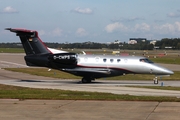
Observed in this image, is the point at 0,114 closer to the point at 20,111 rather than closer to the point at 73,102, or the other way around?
the point at 20,111

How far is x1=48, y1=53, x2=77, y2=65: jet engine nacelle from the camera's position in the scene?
3431 centimetres

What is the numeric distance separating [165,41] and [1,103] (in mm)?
166944

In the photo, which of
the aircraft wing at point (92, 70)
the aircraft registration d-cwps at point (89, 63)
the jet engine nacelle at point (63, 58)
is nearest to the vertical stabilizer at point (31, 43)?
the aircraft registration d-cwps at point (89, 63)

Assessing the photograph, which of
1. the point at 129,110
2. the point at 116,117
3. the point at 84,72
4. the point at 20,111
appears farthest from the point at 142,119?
the point at 84,72

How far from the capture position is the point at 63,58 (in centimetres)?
Result: 3444

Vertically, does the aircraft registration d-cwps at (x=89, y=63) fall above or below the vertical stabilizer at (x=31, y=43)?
below

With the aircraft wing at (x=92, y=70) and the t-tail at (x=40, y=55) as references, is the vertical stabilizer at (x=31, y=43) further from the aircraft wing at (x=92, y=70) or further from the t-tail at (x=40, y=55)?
the aircraft wing at (x=92, y=70)

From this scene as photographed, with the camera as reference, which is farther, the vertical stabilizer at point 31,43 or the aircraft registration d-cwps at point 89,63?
the vertical stabilizer at point 31,43

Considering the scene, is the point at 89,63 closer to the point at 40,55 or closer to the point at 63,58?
the point at 63,58

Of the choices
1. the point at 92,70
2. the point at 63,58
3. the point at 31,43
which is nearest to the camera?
the point at 63,58

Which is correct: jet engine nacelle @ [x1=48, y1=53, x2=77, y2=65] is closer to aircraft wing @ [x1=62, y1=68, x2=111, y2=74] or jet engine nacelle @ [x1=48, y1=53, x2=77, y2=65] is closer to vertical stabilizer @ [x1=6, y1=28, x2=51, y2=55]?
aircraft wing @ [x1=62, y1=68, x2=111, y2=74]

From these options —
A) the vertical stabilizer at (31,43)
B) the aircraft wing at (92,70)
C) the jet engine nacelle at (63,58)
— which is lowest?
the aircraft wing at (92,70)

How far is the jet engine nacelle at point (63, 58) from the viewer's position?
34.3 m

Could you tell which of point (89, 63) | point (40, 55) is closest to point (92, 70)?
point (89, 63)
